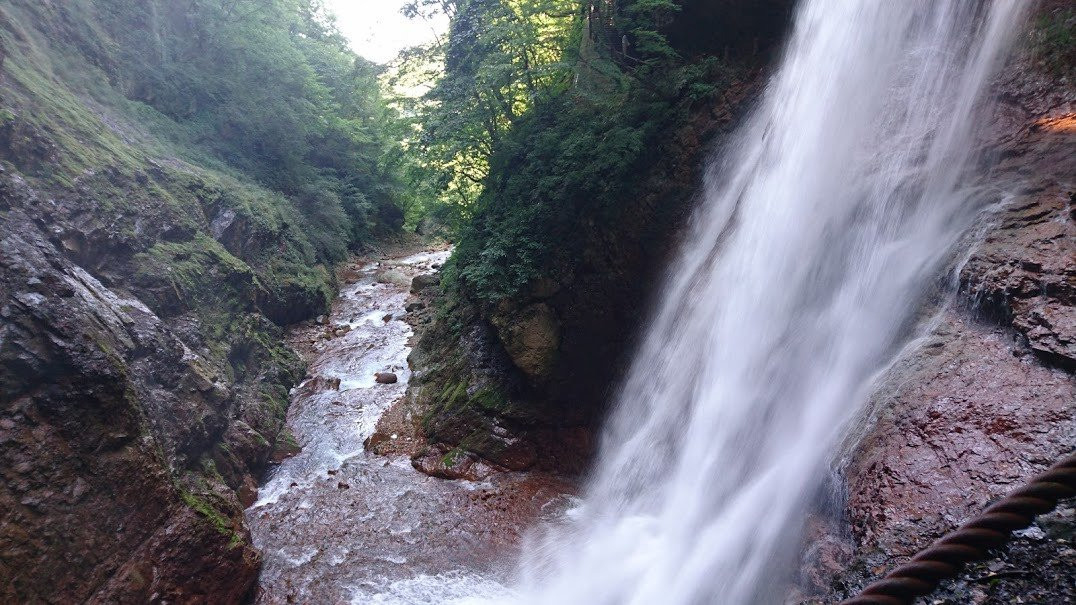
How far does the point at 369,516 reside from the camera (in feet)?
21.1

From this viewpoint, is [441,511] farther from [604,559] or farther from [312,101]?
[312,101]

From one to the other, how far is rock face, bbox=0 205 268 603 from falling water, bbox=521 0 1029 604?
3436 mm

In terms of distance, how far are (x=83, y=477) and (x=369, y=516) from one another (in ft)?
9.58

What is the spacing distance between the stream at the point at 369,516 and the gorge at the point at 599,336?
0.05 m

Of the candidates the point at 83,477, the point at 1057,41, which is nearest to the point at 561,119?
the point at 1057,41

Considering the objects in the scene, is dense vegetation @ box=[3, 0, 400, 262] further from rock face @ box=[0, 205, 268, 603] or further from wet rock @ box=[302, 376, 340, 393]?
wet rock @ box=[302, 376, 340, 393]

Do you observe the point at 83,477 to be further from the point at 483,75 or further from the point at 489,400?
→ the point at 483,75

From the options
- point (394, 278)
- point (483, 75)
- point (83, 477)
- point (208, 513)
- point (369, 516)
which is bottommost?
point (369, 516)

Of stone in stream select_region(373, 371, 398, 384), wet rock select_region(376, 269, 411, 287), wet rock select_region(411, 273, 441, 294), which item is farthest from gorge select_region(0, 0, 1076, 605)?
wet rock select_region(376, 269, 411, 287)

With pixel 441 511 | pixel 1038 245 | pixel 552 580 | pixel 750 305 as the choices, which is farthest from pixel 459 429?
pixel 1038 245

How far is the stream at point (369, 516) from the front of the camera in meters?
5.41

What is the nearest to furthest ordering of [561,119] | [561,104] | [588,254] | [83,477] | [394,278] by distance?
[83,477]
[588,254]
[561,119]
[561,104]
[394,278]

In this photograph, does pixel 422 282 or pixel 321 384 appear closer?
pixel 321 384

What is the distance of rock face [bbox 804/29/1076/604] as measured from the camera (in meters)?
2.22
